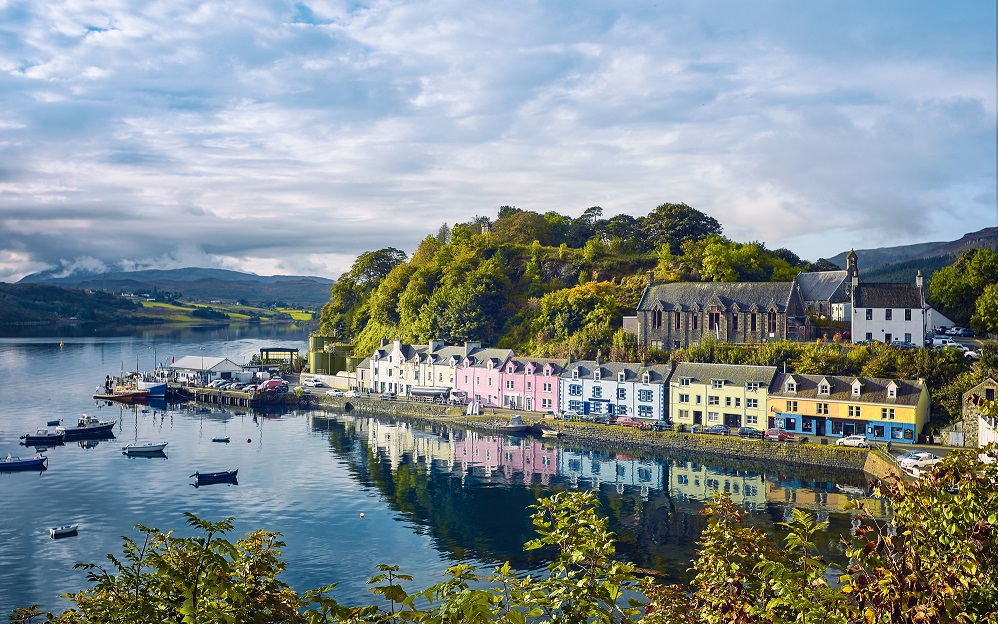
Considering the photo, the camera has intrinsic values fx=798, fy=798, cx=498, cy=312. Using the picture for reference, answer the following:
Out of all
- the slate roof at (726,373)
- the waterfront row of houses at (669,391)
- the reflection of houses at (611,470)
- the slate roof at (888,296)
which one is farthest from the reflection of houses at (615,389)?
the slate roof at (888,296)

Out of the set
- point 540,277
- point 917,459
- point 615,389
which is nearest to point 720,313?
point 615,389

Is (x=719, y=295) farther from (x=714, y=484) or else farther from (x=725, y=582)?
(x=725, y=582)

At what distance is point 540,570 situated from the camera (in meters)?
28.9

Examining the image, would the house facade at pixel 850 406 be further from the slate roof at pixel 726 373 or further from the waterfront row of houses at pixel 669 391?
the slate roof at pixel 726 373

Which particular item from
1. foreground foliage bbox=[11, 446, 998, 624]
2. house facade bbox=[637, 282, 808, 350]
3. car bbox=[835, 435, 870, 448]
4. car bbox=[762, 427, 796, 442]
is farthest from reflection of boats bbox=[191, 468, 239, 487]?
foreground foliage bbox=[11, 446, 998, 624]

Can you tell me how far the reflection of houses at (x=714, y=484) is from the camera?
1517 inches

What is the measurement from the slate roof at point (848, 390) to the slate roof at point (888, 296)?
9.15 metres

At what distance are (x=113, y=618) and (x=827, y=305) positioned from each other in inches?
2450

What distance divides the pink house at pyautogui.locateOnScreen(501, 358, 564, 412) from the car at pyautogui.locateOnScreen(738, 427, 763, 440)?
15043 mm

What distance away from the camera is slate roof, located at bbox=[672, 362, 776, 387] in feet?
168

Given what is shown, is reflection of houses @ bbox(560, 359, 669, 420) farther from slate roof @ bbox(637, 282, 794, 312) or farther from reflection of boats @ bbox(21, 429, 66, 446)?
reflection of boats @ bbox(21, 429, 66, 446)

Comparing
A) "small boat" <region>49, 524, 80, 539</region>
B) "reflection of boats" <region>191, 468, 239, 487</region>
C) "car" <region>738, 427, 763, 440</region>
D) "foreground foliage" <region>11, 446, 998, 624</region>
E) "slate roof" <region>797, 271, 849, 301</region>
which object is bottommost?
"small boat" <region>49, 524, 80, 539</region>

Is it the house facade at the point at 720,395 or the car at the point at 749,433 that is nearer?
the car at the point at 749,433

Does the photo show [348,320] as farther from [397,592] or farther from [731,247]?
[397,592]
